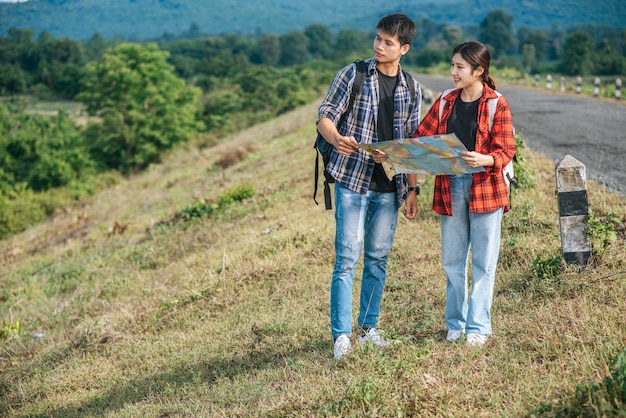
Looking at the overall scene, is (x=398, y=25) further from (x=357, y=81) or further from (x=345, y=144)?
(x=345, y=144)

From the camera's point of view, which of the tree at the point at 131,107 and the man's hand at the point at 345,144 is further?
the tree at the point at 131,107

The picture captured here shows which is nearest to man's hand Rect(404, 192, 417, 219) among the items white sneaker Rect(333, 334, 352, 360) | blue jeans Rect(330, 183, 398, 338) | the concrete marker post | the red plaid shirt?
blue jeans Rect(330, 183, 398, 338)

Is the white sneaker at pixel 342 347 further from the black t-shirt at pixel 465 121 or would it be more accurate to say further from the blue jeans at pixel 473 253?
the black t-shirt at pixel 465 121

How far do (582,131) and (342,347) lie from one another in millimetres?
9775

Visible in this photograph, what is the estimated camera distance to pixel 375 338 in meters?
4.30

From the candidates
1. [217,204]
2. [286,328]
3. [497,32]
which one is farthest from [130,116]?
[497,32]

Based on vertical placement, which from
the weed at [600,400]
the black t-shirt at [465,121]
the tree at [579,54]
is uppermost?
the black t-shirt at [465,121]

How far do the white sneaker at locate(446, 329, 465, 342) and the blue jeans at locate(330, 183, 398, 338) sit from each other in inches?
26.5

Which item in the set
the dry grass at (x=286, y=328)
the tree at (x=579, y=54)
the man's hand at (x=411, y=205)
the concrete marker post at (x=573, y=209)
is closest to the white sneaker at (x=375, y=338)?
the dry grass at (x=286, y=328)

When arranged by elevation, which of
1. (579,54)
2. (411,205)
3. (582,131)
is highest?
(411,205)

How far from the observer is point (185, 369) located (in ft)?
17.1

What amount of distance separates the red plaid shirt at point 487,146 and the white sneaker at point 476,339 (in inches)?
32.9

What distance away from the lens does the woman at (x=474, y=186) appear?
3.80 m

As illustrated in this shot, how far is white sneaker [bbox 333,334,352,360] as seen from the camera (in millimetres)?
4113
